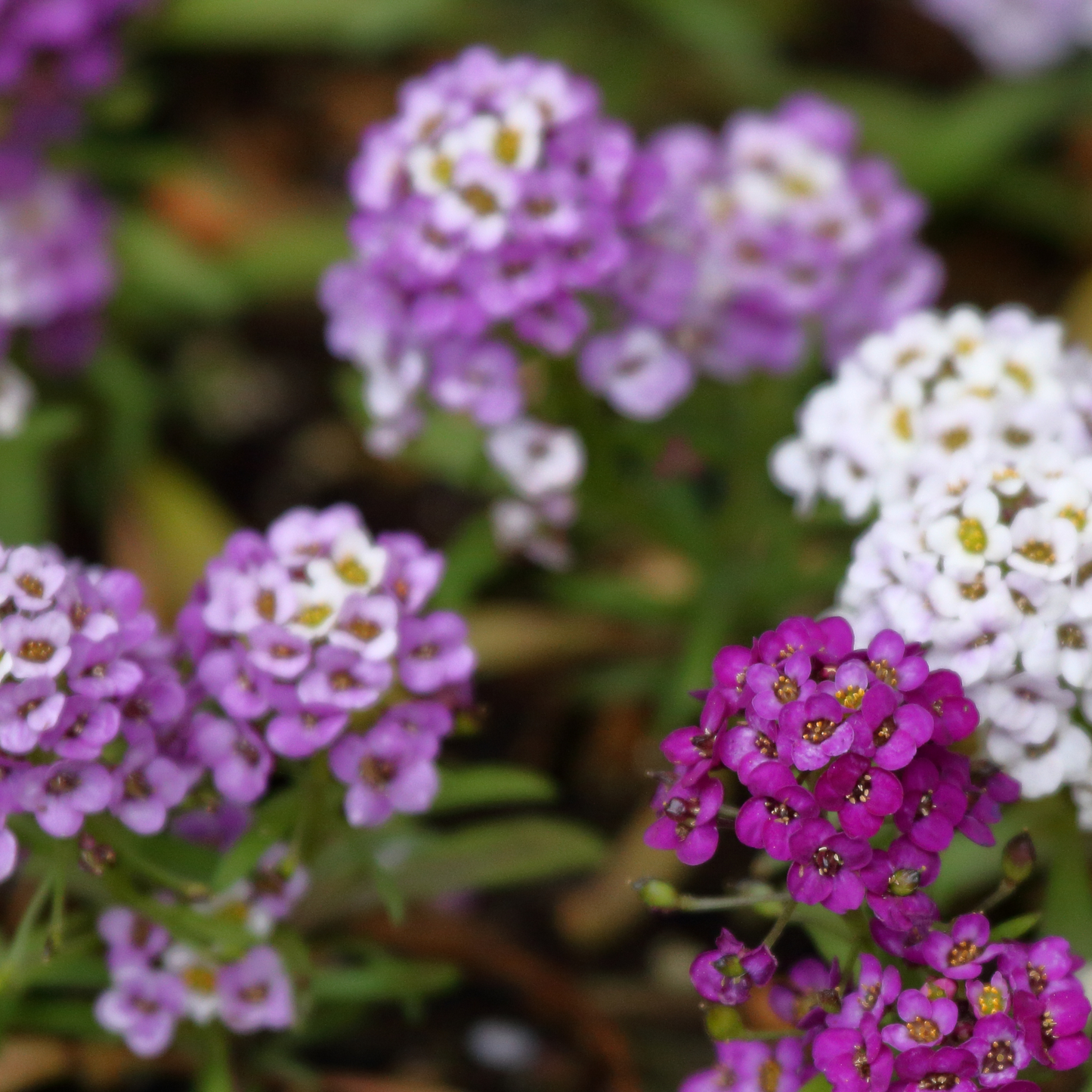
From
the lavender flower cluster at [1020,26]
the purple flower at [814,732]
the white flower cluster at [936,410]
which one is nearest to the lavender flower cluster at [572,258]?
the white flower cluster at [936,410]

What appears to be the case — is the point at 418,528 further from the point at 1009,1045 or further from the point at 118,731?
the point at 1009,1045

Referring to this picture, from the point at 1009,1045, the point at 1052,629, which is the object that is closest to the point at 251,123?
the point at 1052,629

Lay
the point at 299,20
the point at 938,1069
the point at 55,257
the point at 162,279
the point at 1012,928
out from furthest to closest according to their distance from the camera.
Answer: the point at 299,20 → the point at 162,279 → the point at 55,257 → the point at 1012,928 → the point at 938,1069

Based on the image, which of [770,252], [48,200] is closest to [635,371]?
[770,252]

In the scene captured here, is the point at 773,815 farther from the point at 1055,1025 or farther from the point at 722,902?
the point at 1055,1025

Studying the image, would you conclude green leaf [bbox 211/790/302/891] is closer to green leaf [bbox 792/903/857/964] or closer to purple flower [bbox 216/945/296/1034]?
purple flower [bbox 216/945/296/1034]

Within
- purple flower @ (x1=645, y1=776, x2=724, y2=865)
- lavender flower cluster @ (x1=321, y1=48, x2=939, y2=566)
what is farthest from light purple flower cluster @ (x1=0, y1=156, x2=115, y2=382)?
purple flower @ (x1=645, y1=776, x2=724, y2=865)

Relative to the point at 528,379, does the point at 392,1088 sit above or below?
below
